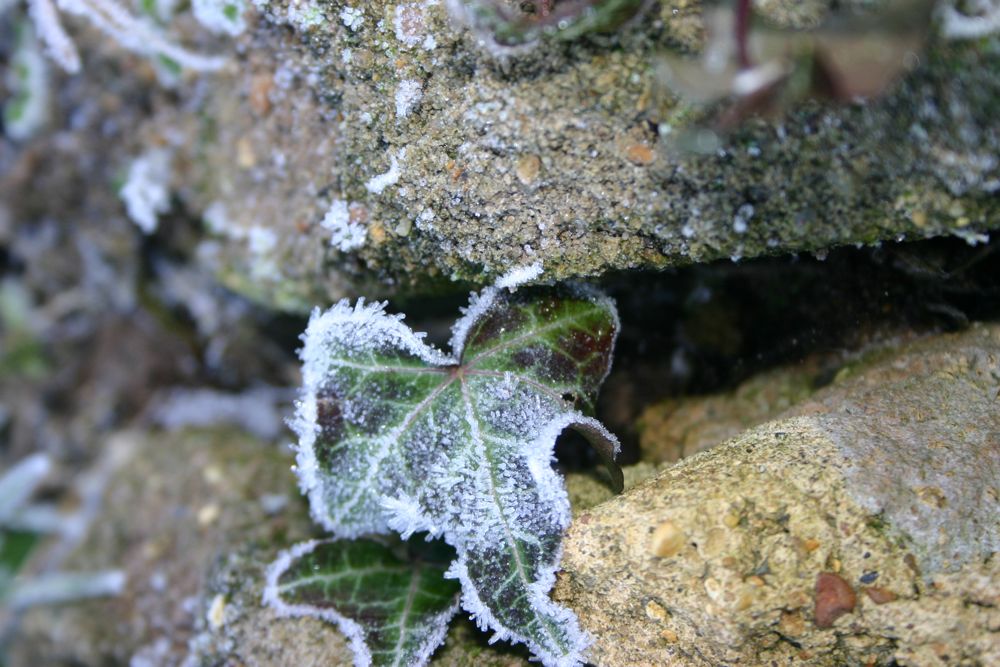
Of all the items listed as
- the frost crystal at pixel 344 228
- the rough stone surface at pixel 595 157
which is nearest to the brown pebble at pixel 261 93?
the rough stone surface at pixel 595 157

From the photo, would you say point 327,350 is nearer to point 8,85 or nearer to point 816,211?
point 816,211

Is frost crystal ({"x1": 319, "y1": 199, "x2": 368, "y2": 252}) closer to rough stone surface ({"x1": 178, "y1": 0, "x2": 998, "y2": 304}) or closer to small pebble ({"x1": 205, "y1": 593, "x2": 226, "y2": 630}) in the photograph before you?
rough stone surface ({"x1": 178, "y1": 0, "x2": 998, "y2": 304})

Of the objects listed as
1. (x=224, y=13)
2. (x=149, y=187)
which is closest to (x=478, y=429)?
(x=224, y=13)

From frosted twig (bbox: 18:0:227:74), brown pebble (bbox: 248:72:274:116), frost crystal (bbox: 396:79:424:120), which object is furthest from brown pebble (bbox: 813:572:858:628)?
frosted twig (bbox: 18:0:227:74)

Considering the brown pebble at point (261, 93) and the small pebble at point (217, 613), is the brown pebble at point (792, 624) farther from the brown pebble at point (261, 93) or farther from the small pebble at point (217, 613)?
the brown pebble at point (261, 93)

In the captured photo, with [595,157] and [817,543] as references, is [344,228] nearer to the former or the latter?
[595,157]
